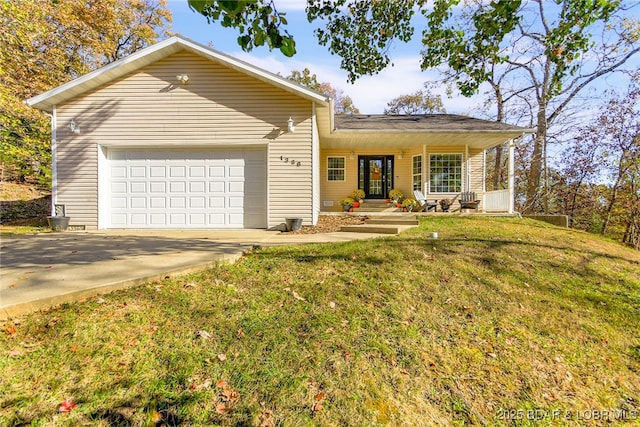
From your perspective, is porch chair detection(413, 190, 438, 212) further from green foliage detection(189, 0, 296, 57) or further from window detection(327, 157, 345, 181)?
green foliage detection(189, 0, 296, 57)

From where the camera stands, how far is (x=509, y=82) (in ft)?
52.7

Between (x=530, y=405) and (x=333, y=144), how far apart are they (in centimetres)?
1054

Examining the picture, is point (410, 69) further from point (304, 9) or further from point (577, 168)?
point (577, 168)

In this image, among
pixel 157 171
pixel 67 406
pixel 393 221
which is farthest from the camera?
pixel 393 221

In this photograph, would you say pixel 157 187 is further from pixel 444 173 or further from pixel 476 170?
pixel 476 170

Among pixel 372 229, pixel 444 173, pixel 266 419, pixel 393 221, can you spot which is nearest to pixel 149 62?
pixel 372 229

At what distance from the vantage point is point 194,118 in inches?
317

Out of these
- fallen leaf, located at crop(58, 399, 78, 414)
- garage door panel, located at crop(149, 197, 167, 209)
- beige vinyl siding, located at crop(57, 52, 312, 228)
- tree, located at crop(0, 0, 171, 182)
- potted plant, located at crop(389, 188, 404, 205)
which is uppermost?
tree, located at crop(0, 0, 171, 182)

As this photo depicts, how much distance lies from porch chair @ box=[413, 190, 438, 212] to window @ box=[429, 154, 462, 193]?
568 millimetres

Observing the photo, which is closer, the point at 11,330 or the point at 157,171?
the point at 11,330

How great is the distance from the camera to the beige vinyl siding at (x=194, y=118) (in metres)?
7.98

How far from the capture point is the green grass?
195cm

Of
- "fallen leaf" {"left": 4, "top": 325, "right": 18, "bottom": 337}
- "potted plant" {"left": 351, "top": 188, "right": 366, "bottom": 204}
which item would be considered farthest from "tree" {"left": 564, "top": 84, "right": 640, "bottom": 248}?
"fallen leaf" {"left": 4, "top": 325, "right": 18, "bottom": 337}

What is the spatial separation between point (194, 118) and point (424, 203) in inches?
325
